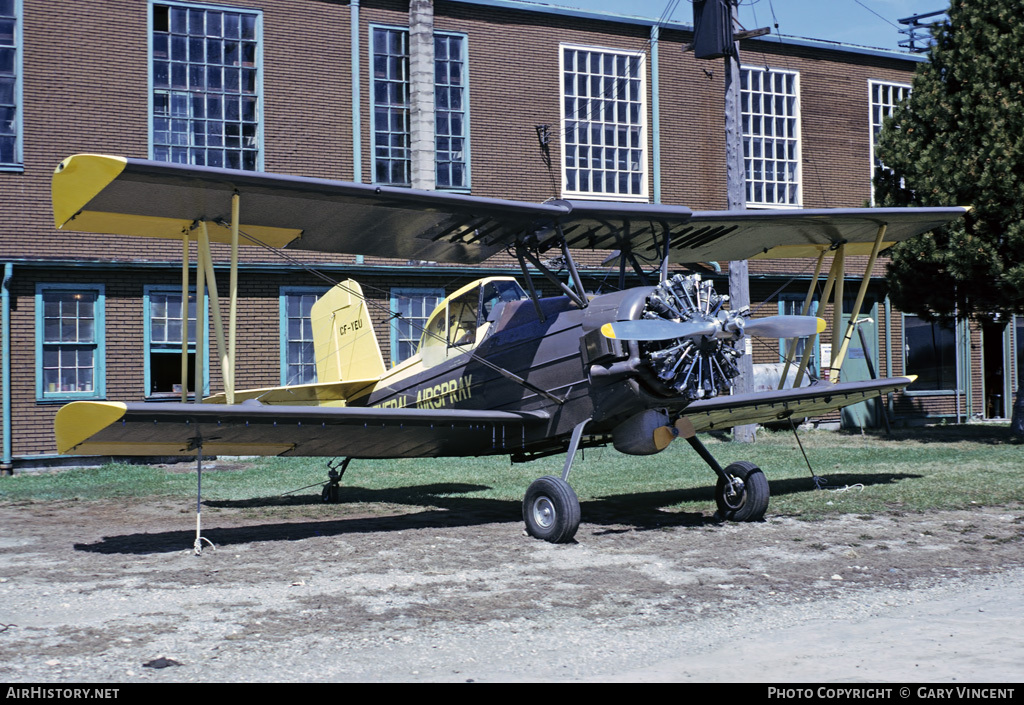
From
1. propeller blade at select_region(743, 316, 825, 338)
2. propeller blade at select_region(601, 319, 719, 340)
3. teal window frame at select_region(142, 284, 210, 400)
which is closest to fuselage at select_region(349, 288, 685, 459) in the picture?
propeller blade at select_region(601, 319, 719, 340)

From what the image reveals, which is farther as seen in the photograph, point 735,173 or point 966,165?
point 735,173

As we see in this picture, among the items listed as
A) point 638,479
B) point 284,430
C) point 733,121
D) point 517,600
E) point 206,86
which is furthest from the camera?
point 733,121

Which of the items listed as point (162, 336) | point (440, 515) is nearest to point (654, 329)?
point (440, 515)

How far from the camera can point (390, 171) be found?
2030 cm

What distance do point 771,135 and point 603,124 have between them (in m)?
4.85

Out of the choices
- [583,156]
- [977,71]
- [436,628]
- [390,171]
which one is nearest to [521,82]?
[583,156]

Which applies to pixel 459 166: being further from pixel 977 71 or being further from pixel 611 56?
pixel 977 71

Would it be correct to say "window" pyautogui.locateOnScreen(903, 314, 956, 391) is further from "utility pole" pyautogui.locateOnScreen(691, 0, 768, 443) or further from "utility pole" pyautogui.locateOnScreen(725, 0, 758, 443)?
"utility pole" pyautogui.locateOnScreen(725, 0, 758, 443)

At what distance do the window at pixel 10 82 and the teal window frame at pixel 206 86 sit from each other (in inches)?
89.3

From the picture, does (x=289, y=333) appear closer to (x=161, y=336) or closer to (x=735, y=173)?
(x=161, y=336)

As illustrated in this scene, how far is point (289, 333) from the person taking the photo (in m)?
19.0

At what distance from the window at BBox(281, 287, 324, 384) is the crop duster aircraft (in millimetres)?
7235

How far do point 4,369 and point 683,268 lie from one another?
554 inches

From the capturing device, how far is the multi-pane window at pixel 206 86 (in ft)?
60.5
